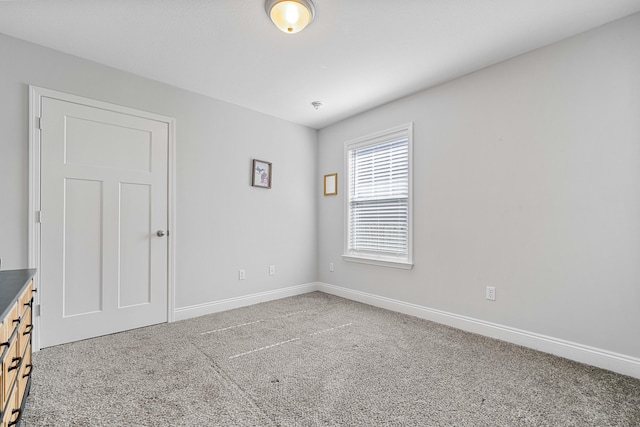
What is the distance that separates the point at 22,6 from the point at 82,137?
3.16ft

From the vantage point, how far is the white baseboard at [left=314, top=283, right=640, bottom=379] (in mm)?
2085

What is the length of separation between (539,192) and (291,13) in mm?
2325

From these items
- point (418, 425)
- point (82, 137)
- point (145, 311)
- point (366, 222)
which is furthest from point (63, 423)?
point (366, 222)

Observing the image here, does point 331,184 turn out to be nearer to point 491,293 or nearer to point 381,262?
point 381,262

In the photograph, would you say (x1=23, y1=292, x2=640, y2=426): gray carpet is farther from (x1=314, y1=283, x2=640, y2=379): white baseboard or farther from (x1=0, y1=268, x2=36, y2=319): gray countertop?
(x1=0, y1=268, x2=36, y2=319): gray countertop

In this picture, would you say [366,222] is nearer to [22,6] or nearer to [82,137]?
[82,137]

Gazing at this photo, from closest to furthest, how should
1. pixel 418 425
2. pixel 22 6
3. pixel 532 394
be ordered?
pixel 418 425, pixel 532 394, pixel 22 6

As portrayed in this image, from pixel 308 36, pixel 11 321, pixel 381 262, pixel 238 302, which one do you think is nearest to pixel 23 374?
pixel 11 321

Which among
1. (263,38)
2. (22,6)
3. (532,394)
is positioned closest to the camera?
(532,394)

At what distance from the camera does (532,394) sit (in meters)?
1.85

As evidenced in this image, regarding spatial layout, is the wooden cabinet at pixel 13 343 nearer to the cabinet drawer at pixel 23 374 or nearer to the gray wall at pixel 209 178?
the cabinet drawer at pixel 23 374

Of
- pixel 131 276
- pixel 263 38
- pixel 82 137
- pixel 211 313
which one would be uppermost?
pixel 263 38

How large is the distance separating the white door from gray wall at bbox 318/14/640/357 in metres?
2.70

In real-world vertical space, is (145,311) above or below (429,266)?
below
